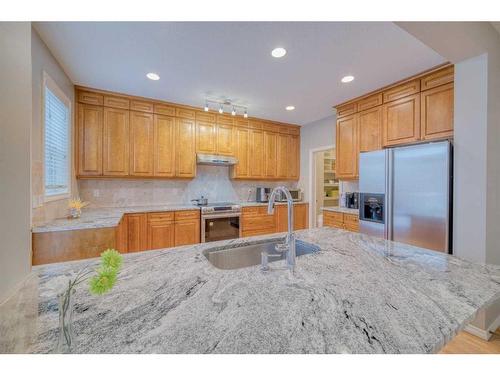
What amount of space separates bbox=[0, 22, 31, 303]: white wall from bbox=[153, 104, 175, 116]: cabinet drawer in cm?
264

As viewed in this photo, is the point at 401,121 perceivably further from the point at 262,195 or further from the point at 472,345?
the point at 262,195

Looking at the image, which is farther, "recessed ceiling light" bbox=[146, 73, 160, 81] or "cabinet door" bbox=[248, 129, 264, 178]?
"cabinet door" bbox=[248, 129, 264, 178]

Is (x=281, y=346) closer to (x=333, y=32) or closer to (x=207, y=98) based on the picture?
(x=333, y=32)

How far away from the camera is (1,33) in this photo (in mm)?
773

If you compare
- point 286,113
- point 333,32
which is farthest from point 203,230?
point 333,32

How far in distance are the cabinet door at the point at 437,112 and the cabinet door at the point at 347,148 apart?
2.93 ft

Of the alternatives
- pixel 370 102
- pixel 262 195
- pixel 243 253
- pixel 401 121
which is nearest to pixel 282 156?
pixel 262 195

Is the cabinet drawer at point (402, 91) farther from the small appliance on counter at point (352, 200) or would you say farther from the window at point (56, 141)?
the window at point (56, 141)

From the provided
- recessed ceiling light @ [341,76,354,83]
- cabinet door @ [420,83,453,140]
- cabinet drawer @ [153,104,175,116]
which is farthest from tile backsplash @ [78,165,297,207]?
cabinet door @ [420,83,453,140]

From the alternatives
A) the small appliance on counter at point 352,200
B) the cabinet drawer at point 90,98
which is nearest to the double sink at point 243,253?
the small appliance on counter at point 352,200

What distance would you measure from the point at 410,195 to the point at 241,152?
9.12 ft

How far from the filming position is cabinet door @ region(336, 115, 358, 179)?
3.35m

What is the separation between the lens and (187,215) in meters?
3.40

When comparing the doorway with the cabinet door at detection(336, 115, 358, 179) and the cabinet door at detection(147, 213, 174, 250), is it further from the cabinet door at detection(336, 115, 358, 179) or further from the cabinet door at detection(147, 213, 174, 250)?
the cabinet door at detection(147, 213, 174, 250)
